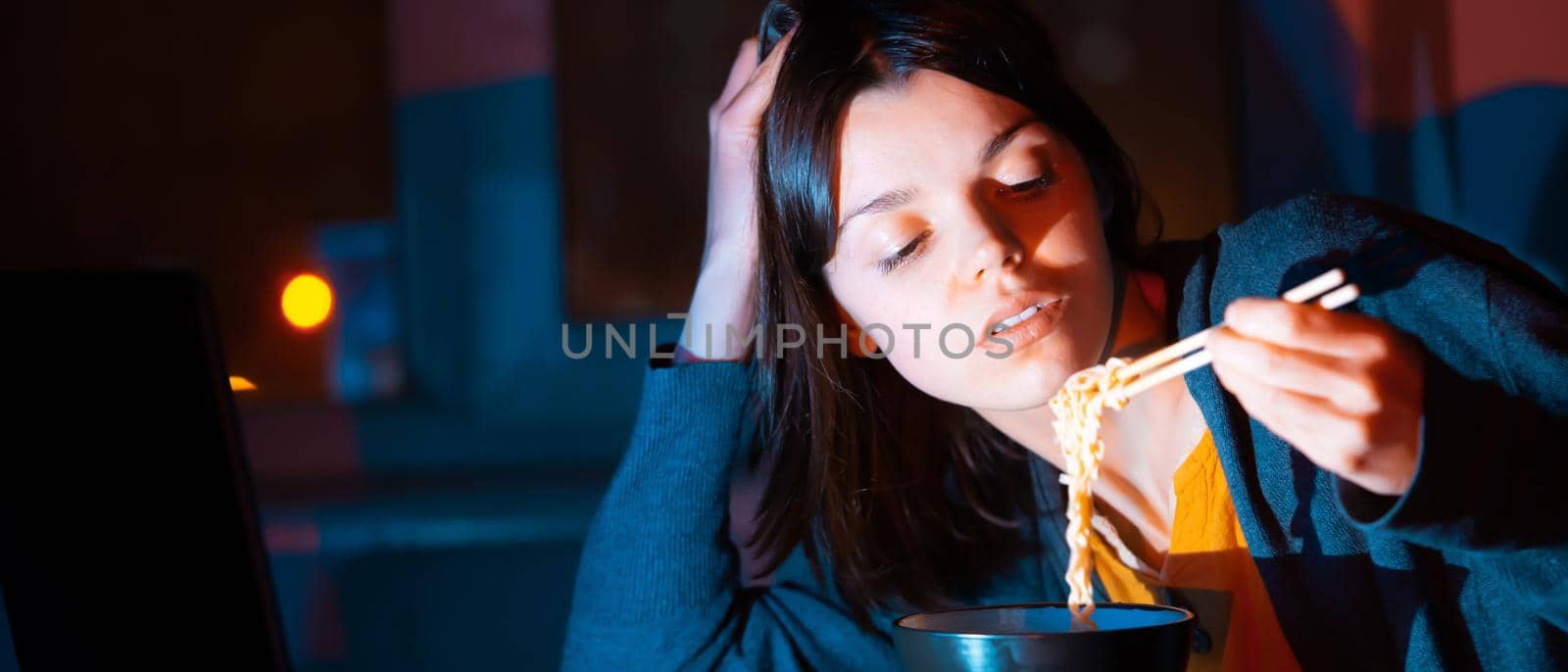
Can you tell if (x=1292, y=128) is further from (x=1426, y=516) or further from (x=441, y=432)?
(x=441, y=432)

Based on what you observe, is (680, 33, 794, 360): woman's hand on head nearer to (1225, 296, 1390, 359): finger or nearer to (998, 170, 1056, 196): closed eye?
(998, 170, 1056, 196): closed eye

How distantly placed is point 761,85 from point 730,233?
0.15 metres

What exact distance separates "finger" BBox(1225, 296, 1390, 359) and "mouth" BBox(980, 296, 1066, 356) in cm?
28

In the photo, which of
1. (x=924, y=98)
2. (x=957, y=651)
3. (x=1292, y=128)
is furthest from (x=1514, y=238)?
(x=957, y=651)

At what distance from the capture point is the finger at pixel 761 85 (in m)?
1.18

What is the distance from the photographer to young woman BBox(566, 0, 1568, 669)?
0.72m

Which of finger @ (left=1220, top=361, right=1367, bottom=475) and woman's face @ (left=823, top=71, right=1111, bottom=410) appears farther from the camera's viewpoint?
woman's face @ (left=823, top=71, right=1111, bottom=410)

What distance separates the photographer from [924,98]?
103cm

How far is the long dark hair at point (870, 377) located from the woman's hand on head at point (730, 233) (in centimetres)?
4

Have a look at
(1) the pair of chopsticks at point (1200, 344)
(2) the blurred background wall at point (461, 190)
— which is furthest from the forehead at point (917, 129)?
(2) the blurred background wall at point (461, 190)

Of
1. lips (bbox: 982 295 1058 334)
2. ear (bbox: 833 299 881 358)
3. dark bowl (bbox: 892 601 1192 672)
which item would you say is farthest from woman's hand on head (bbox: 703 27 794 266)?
dark bowl (bbox: 892 601 1192 672)

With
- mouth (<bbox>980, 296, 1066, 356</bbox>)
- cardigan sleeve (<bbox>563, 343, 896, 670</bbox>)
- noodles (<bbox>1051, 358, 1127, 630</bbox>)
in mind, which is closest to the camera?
noodles (<bbox>1051, 358, 1127, 630</bbox>)

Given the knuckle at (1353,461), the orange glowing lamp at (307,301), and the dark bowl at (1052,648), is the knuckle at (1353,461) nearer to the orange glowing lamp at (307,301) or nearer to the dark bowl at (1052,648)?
the dark bowl at (1052,648)

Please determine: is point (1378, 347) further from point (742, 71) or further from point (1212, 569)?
point (742, 71)
